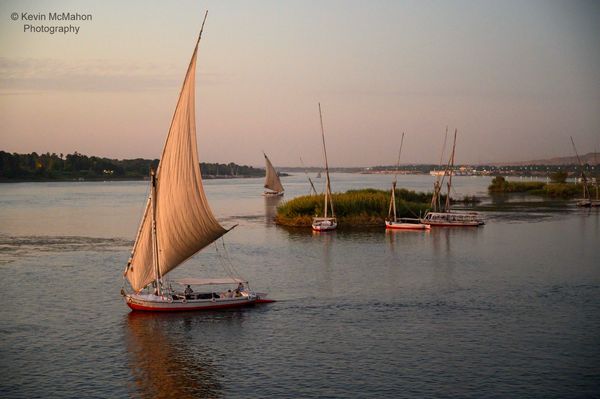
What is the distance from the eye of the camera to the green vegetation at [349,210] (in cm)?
8531

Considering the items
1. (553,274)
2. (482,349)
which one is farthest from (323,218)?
(482,349)

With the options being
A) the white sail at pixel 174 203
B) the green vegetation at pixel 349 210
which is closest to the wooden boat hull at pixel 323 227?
the green vegetation at pixel 349 210

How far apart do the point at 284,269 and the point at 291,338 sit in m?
19.0

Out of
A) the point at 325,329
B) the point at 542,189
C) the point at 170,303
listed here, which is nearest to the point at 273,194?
the point at 542,189

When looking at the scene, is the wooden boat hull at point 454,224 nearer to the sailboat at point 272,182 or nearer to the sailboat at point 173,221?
the sailboat at point 173,221

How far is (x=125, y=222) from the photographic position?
89750mm

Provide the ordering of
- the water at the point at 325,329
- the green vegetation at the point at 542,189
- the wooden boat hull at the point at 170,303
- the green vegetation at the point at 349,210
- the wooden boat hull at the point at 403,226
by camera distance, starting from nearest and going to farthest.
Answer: the water at the point at 325,329 → the wooden boat hull at the point at 170,303 → the wooden boat hull at the point at 403,226 → the green vegetation at the point at 349,210 → the green vegetation at the point at 542,189

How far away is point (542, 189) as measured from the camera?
156 m

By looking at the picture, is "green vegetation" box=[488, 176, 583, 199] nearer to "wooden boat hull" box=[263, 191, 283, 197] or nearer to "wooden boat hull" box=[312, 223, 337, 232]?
"wooden boat hull" box=[263, 191, 283, 197]

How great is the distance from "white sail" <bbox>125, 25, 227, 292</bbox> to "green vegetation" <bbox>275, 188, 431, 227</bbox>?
44914mm

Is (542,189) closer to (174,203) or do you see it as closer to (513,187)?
(513,187)

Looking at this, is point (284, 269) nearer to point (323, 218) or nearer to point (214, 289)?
point (214, 289)

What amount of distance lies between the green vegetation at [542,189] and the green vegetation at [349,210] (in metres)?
66.8

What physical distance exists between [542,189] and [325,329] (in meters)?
132
